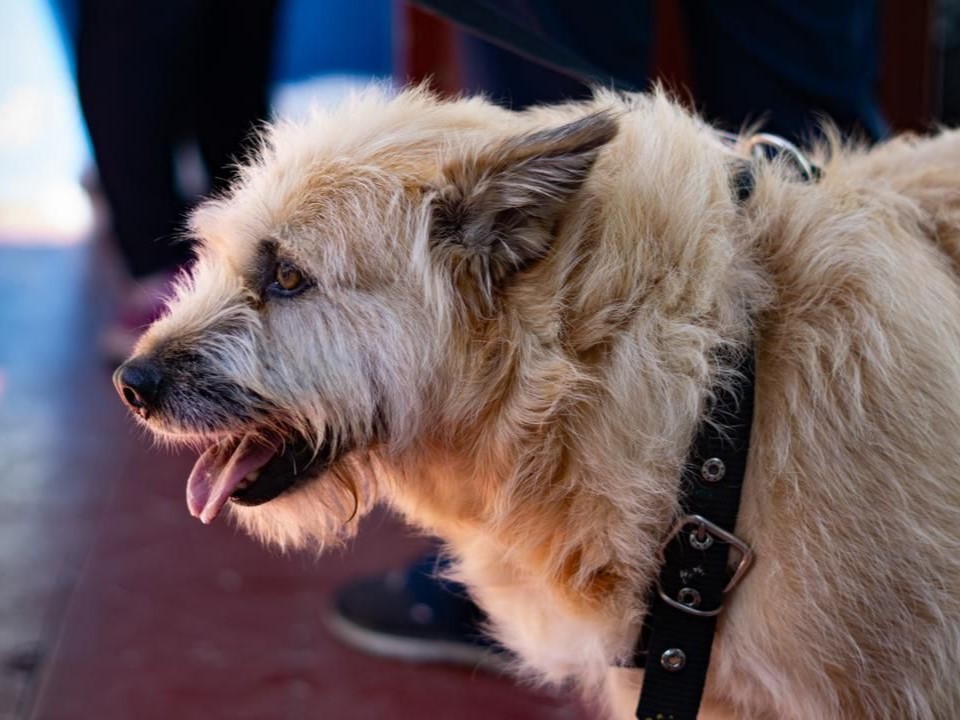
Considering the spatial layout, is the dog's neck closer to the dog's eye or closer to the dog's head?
the dog's head

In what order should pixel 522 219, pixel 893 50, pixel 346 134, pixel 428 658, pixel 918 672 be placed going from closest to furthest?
pixel 918 672 < pixel 522 219 < pixel 346 134 < pixel 428 658 < pixel 893 50

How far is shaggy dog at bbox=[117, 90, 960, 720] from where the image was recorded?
144 cm

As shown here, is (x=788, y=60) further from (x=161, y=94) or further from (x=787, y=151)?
(x=161, y=94)

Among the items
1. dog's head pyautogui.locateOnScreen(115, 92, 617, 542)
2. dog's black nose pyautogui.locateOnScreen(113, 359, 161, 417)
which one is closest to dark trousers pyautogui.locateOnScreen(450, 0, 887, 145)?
dog's head pyautogui.locateOnScreen(115, 92, 617, 542)

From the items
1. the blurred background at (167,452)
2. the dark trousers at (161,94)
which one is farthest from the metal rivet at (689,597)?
the dark trousers at (161,94)

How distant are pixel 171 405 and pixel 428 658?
1355 millimetres

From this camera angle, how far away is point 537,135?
1504 millimetres

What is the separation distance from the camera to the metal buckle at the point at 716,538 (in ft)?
4.81

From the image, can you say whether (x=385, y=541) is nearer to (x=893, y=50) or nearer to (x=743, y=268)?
(x=743, y=268)

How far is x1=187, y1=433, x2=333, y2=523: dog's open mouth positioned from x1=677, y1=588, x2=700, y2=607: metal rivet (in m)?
0.62

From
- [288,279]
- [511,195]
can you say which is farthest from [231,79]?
[511,195]

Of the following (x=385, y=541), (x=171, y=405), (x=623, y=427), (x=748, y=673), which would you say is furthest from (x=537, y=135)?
(x=385, y=541)

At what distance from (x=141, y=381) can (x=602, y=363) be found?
2.50 feet

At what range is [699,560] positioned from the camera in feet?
4.90
